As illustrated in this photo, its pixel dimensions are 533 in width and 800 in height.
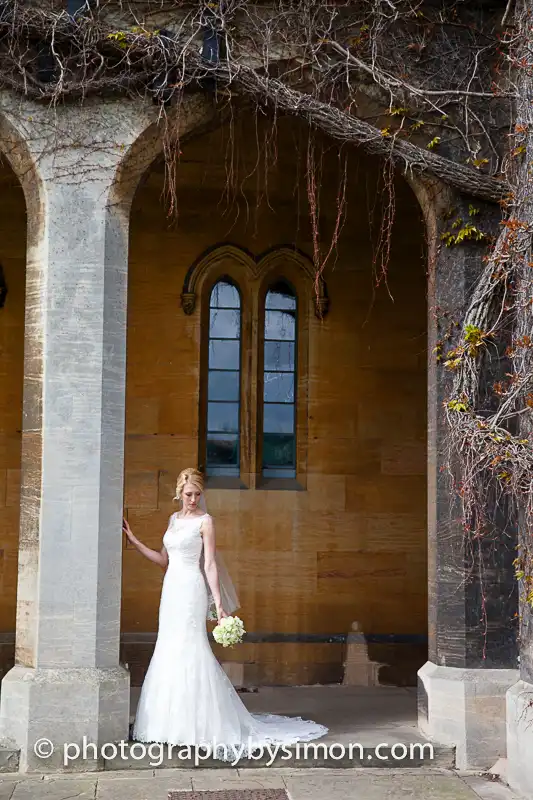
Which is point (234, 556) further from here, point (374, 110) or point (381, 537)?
point (374, 110)

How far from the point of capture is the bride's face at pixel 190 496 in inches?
274

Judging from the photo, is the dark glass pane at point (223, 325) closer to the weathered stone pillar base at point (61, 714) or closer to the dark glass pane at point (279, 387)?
the dark glass pane at point (279, 387)

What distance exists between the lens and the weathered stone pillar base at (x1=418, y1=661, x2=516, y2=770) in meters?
6.61

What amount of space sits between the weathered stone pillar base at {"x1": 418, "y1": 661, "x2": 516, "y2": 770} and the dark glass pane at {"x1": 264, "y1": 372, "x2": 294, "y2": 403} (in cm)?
350

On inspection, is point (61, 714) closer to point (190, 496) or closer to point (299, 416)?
point (190, 496)

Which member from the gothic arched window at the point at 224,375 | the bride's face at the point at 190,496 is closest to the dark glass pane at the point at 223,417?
the gothic arched window at the point at 224,375

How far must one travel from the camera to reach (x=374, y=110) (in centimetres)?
704

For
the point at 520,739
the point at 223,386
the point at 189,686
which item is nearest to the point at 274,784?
the point at 189,686

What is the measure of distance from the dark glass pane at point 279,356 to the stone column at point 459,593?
2677 millimetres

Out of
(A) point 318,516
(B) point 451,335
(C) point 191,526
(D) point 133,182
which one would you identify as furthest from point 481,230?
(A) point 318,516

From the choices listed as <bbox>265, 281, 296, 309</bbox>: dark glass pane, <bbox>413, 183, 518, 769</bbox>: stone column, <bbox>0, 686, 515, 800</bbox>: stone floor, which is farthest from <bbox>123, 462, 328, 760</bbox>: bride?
<bbox>265, 281, 296, 309</bbox>: dark glass pane

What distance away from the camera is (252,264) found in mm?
9539

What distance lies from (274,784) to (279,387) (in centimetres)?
424

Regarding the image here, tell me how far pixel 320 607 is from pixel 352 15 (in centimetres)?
505
